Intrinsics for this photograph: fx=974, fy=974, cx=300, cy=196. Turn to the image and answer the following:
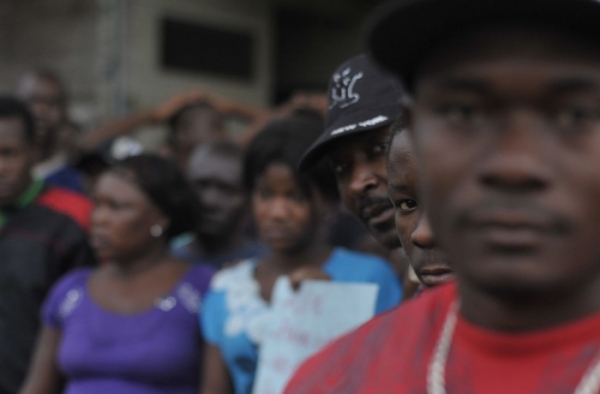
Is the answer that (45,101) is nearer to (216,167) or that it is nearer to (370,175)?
(216,167)

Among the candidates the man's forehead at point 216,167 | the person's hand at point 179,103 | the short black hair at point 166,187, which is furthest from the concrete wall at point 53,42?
the short black hair at point 166,187

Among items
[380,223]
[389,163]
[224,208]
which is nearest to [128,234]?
[224,208]

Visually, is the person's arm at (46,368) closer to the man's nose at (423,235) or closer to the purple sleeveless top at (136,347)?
the purple sleeveless top at (136,347)

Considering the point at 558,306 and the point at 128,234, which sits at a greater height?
the point at 558,306

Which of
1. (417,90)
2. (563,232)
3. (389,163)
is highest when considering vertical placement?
(417,90)

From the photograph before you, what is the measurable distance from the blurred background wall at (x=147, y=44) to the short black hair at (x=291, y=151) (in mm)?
5824

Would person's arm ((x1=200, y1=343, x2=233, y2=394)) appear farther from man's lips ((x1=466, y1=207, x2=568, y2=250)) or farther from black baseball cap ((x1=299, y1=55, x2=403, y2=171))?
man's lips ((x1=466, y1=207, x2=568, y2=250))

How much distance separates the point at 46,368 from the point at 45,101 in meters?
3.26

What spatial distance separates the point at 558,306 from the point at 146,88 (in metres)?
8.36

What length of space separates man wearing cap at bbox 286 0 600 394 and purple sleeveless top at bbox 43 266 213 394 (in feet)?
7.90

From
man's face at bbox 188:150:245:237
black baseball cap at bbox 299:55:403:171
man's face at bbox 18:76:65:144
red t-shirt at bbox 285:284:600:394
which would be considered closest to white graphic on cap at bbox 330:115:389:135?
black baseball cap at bbox 299:55:403:171

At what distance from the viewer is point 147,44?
9305 millimetres

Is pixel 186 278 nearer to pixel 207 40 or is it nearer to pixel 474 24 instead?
pixel 474 24

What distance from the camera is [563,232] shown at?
3.81 feet
